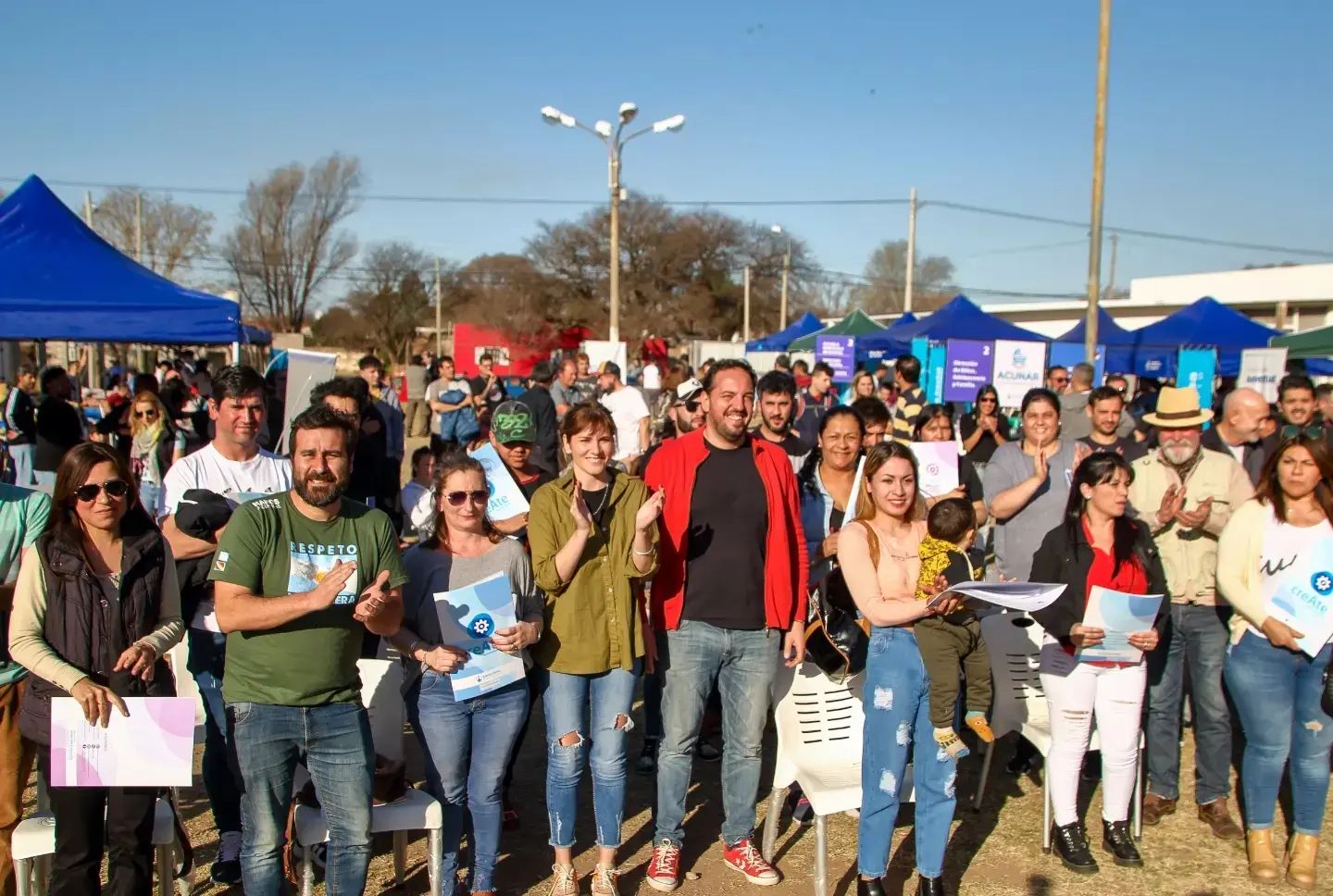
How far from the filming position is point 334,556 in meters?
3.12

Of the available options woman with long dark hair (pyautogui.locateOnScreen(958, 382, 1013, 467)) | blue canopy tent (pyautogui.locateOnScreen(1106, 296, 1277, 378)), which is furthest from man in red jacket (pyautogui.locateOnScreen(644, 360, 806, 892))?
blue canopy tent (pyautogui.locateOnScreen(1106, 296, 1277, 378))

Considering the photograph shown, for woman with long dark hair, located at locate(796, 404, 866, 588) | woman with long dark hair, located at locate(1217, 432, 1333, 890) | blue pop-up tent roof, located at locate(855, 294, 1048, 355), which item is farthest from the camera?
blue pop-up tent roof, located at locate(855, 294, 1048, 355)

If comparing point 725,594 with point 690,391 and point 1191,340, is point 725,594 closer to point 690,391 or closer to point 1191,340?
point 690,391

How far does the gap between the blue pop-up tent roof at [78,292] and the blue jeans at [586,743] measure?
512 centimetres

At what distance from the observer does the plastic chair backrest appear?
3939 millimetres

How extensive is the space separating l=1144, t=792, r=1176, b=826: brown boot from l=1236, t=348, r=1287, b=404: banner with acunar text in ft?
34.9

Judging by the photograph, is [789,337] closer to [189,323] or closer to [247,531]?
[189,323]

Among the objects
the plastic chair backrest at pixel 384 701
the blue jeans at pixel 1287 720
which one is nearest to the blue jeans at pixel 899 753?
the blue jeans at pixel 1287 720

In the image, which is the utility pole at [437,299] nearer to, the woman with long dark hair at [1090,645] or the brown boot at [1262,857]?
the woman with long dark hair at [1090,645]

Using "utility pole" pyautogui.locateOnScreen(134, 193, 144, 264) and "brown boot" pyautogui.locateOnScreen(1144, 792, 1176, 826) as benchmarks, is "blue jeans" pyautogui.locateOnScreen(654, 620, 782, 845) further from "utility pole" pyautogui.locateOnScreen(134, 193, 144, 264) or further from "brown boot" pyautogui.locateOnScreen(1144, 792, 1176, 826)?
"utility pole" pyautogui.locateOnScreen(134, 193, 144, 264)

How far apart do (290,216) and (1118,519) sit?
4635 centimetres

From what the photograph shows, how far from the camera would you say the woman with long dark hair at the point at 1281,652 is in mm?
4055

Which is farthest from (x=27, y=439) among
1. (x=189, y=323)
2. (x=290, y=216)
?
(x=290, y=216)

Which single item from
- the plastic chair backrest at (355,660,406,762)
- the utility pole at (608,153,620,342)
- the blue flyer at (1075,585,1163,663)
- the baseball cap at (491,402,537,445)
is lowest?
the plastic chair backrest at (355,660,406,762)
